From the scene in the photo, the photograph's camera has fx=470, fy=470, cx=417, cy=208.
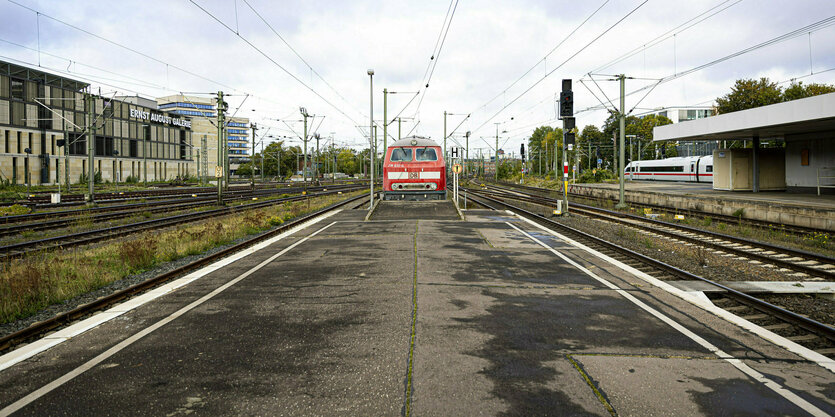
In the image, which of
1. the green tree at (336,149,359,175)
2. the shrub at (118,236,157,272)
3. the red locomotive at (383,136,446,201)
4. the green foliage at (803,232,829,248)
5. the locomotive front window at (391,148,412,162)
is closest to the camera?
the shrub at (118,236,157,272)

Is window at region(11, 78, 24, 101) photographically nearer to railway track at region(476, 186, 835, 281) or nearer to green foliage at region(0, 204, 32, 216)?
green foliage at region(0, 204, 32, 216)

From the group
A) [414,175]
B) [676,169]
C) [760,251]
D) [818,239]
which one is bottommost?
[760,251]

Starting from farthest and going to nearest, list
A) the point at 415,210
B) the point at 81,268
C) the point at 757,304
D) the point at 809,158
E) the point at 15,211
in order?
the point at 809,158, the point at 15,211, the point at 415,210, the point at 81,268, the point at 757,304

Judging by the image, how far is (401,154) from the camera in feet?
71.1

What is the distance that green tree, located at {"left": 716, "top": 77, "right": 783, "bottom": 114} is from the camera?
48.4 metres

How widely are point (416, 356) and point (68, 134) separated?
2198 inches

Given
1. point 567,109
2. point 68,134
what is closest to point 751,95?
point 567,109

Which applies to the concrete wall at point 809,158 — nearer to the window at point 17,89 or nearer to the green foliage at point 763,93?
the green foliage at point 763,93

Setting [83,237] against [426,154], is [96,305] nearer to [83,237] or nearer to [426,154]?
[83,237]

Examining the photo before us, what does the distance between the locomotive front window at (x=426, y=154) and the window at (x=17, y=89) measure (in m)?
55.2

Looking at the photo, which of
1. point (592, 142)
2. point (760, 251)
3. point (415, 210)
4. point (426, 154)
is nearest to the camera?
point (760, 251)

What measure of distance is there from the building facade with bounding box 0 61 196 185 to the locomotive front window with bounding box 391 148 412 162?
2572cm

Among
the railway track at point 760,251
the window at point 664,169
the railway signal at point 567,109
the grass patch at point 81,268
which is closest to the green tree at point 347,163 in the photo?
the window at point 664,169

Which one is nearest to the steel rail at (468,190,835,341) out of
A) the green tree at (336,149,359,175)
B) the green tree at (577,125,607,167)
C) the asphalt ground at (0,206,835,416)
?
the asphalt ground at (0,206,835,416)
